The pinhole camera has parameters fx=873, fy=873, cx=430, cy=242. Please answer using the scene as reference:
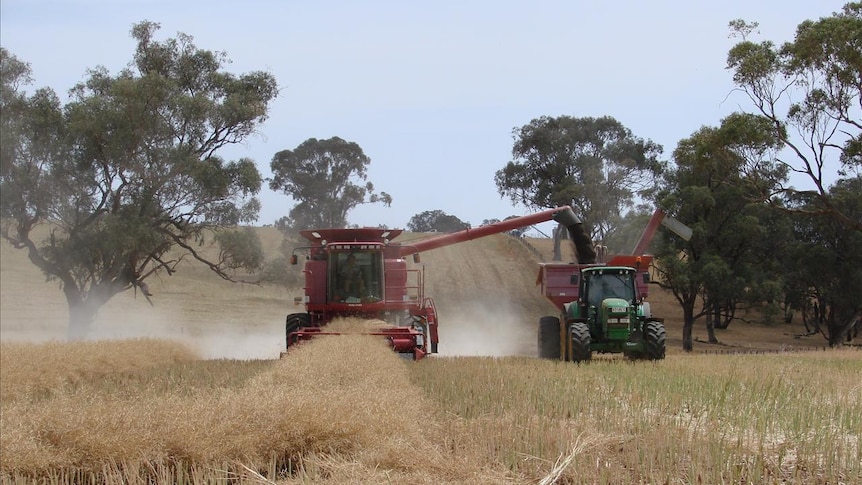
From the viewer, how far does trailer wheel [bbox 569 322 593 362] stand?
1543 centimetres

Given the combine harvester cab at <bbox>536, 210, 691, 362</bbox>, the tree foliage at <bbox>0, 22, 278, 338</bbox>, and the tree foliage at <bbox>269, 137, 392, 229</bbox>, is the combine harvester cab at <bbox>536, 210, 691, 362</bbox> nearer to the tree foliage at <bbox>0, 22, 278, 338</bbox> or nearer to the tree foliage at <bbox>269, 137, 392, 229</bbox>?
the tree foliage at <bbox>0, 22, 278, 338</bbox>

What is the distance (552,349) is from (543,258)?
130ft

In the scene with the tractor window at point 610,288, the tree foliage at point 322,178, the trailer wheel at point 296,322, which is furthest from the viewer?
the tree foliage at point 322,178

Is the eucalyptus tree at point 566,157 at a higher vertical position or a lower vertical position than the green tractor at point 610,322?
higher

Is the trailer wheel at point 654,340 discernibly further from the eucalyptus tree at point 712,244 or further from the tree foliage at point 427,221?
the tree foliage at point 427,221

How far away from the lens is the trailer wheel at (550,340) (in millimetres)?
18109

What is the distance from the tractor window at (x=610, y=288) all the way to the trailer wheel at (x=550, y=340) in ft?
6.54

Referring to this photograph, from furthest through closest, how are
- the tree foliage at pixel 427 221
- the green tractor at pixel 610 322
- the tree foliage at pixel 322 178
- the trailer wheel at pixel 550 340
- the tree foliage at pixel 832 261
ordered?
the tree foliage at pixel 427 221 < the tree foliage at pixel 322 178 < the tree foliage at pixel 832 261 < the trailer wheel at pixel 550 340 < the green tractor at pixel 610 322

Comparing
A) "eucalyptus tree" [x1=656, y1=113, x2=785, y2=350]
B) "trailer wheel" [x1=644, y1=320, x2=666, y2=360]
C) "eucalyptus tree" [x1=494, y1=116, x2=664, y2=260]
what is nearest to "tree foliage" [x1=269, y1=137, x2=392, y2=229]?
"eucalyptus tree" [x1=494, y1=116, x2=664, y2=260]

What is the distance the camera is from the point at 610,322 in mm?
15516

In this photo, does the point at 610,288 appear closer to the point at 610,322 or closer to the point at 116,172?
the point at 610,322

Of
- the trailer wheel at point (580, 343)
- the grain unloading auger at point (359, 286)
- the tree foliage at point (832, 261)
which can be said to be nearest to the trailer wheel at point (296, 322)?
the grain unloading auger at point (359, 286)

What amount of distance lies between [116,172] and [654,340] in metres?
19.0

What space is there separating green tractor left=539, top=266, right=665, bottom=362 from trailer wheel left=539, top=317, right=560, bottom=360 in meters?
0.90
